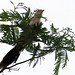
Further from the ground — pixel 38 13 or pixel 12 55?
pixel 38 13

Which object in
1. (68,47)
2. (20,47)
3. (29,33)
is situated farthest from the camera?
(68,47)

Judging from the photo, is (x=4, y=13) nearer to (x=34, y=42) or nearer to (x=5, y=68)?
(x=34, y=42)

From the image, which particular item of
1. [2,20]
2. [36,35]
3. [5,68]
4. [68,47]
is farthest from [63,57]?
[2,20]

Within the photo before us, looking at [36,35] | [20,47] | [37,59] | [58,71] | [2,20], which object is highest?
[2,20]

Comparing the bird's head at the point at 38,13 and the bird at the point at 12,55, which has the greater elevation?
the bird's head at the point at 38,13

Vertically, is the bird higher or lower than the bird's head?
lower

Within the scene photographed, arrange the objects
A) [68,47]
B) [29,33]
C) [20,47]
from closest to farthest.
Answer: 1. [29,33]
2. [20,47]
3. [68,47]

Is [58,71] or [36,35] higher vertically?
[36,35]

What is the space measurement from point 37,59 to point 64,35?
401 mm

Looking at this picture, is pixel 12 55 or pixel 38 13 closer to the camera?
pixel 12 55

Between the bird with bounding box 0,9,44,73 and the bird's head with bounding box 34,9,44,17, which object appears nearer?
the bird with bounding box 0,9,44,73

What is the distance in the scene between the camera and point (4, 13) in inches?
80.1

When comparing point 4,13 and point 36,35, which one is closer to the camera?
point 36,35

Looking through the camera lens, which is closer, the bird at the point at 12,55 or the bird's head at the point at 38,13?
the bird at the point at 12,55
